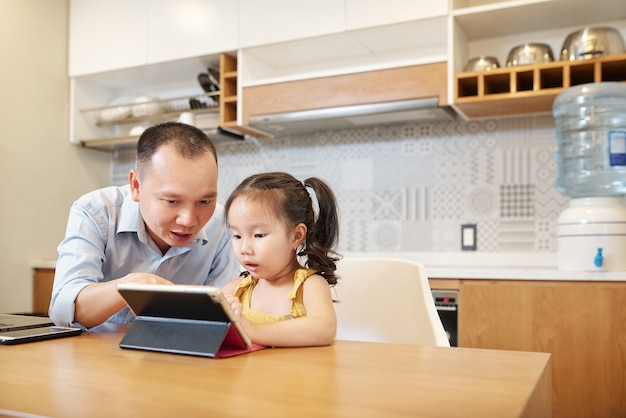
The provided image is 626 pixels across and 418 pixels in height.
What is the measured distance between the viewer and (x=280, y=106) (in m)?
2.90

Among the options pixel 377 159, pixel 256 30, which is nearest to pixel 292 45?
pixel 256 30

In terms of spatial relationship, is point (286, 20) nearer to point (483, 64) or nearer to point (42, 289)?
point (483, 64)

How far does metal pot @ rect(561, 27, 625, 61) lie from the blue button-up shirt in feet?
5.19

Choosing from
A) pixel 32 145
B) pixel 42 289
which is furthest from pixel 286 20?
pixel 42 289

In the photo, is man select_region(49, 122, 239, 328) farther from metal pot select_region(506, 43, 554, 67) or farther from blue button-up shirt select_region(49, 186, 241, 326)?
metal pot select_region(506, 43, 554, 67)

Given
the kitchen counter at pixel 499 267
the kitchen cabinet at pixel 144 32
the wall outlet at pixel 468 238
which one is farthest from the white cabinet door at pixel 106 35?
the wall outlet at pixel 468 238

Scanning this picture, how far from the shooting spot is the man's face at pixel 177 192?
1241 mm

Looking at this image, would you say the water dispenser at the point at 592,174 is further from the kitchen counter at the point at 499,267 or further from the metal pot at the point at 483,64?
the metal pot at the point at 483,64

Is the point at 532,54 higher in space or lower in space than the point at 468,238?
higher

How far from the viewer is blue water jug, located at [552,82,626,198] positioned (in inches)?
92.2

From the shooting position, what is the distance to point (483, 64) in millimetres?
2564

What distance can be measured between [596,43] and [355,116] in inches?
40.9

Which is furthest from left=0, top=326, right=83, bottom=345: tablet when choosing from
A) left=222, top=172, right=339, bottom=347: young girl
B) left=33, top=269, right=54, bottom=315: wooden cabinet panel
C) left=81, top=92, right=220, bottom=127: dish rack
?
left=33, top=269, right=54, bottom=315: wooden cabinet panel

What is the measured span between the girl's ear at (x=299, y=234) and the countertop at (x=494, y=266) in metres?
1.29
